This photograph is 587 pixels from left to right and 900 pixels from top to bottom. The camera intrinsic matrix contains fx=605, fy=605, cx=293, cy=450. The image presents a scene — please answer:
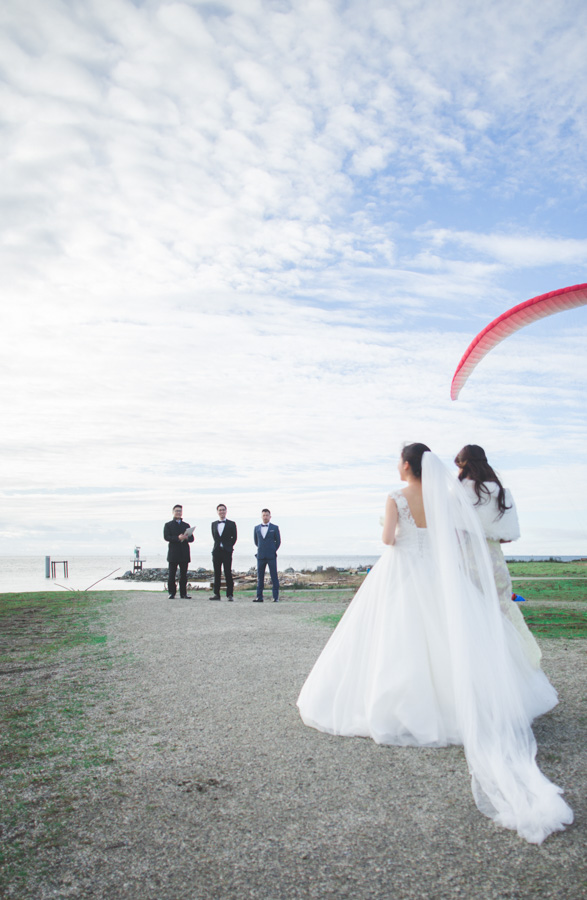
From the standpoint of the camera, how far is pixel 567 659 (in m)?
7.13

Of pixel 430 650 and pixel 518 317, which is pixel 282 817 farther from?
pixel 518 317

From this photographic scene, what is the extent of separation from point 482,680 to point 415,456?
1723 mm

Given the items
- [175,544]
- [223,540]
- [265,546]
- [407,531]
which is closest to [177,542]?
[175,544]

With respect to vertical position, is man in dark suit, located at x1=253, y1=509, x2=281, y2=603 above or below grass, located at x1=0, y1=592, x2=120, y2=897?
above

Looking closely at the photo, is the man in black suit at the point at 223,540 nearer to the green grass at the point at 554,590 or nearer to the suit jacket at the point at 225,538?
the suit jacket at the point at 225,538

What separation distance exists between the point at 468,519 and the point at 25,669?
5166 millimetres

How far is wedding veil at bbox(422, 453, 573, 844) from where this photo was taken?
3045 millimetres

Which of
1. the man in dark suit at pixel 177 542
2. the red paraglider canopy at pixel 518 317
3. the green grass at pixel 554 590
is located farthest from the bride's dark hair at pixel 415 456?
the man in dark suit at pixel 177 542

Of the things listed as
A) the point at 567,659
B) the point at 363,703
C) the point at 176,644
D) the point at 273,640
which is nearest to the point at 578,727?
the point at 363,703

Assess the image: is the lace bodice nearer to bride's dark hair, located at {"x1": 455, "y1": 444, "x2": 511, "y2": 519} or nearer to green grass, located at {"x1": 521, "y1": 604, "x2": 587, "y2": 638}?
bride's dark hair, located at {"x1": 455, "y1": 444, "x2": 511, "y2": 519}

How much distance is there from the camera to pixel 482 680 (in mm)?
4031

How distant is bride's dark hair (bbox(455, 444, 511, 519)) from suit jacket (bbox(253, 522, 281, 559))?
9.99 meters

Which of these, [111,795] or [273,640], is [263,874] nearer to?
[111,795]

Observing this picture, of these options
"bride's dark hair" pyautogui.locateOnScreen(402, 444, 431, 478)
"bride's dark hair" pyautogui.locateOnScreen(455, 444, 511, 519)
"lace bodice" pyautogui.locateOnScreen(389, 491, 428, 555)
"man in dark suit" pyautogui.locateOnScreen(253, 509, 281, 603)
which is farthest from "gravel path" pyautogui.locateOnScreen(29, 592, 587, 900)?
"man in dark suit" pyautogui.locateOnScreen(253, 509, 281, 603)
